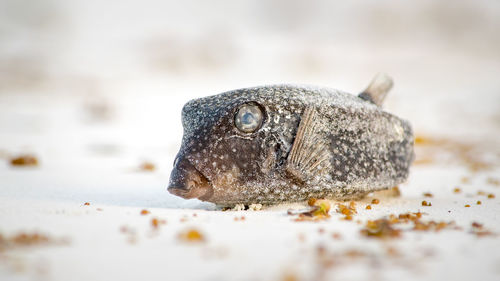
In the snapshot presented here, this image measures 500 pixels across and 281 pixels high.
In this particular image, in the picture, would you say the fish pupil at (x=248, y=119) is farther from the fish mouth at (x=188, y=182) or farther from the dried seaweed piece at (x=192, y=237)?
the dried seaweed piece at (x=192, y=237)

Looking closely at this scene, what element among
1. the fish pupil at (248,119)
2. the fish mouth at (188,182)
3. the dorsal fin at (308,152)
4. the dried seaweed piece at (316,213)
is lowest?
the dried seaweed piece at (316,213)

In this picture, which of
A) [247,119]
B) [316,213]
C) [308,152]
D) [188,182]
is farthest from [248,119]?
[316,213]

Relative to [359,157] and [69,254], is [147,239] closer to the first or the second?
[69,254]

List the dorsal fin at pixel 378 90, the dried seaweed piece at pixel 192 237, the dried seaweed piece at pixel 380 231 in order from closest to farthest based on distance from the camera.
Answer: the dried seaweed piece at pixel 192 237, the dried seaweed piece at pixel 380 231, the dorsal fin at pixel 378 90

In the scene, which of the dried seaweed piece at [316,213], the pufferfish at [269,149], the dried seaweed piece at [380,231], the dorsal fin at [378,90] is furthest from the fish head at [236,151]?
the dorsal fin at [378,90]

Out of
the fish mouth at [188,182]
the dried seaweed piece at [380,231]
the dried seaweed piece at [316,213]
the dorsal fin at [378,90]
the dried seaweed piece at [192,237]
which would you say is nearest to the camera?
the dried seaweed piece at [192,237]

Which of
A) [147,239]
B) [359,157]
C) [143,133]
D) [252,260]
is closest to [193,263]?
[252,260]

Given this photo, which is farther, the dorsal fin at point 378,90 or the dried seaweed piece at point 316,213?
the dorsal fin at point 378,90

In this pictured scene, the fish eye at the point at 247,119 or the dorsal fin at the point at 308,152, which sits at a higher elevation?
the fish eye at the point at 247,119

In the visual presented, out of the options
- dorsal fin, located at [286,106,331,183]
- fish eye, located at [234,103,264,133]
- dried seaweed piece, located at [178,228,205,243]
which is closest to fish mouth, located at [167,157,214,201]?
fish eye, located at [234,103,264,133]
